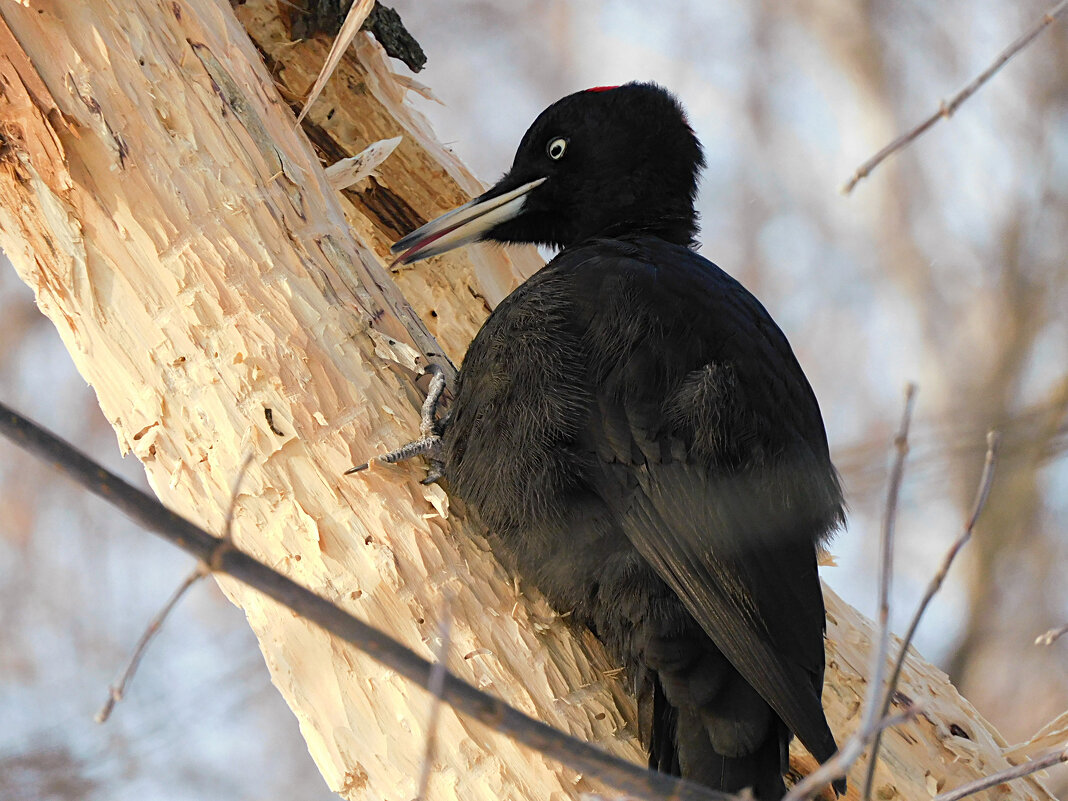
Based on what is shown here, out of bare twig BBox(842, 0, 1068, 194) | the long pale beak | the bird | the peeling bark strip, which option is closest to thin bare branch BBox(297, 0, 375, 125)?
the long pale beak

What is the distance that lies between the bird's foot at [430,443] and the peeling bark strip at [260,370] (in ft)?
0.09

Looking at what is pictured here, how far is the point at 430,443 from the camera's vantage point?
250cm

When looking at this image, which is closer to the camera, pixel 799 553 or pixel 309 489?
pixel 309 489

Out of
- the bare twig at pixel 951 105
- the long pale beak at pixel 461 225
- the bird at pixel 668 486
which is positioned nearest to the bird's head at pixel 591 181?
the long pale beak at pixel 461 225

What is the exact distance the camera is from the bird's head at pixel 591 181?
10.8 ft

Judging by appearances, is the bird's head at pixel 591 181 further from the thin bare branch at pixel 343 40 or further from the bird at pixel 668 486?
the thin bare branch at pixel 343 40

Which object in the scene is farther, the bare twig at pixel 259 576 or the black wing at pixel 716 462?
the black wing at pixel 716 462

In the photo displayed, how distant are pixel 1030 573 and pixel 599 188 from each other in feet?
14.4

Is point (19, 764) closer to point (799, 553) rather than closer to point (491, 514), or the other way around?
point (491, 514)

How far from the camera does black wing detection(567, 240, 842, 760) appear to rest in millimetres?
2305

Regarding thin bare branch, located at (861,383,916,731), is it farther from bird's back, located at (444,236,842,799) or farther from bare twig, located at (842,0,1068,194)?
bird's back, located at (444,236,842,799)

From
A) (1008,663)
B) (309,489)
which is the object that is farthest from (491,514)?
(1008,663)

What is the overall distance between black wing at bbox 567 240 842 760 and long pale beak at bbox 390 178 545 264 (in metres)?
0.55

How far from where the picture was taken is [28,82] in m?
2.40
